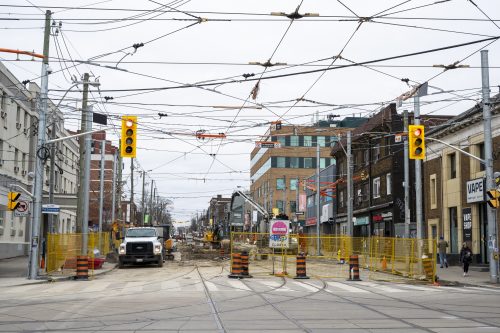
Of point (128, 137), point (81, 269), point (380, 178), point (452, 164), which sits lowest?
point (81, 269)

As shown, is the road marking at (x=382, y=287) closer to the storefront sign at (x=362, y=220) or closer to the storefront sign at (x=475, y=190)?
the storefront sign at (x=475, y=190)

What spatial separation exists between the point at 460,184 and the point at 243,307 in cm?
2444

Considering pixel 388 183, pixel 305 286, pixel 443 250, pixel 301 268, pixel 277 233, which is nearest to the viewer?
pixel 305 286

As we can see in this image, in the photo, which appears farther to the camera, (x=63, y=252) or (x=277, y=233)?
(x=277, y=233)

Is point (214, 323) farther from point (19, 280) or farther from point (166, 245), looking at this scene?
point (166, 245)

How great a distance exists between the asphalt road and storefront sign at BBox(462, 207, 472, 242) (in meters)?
12.6

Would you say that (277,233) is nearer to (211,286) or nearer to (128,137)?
(211,286)

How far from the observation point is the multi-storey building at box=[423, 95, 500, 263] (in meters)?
33.3

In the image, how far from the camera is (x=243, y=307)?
15320 mm

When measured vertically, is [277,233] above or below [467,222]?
below

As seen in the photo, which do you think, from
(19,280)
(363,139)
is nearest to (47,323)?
(19,280)

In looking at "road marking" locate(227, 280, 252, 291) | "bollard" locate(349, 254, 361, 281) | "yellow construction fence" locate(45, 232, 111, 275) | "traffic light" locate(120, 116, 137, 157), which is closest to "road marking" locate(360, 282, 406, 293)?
"bollard" locate(349, 254, 361, 281)

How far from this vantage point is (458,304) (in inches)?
643

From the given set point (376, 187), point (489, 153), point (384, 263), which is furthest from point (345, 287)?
point (376, 187)
